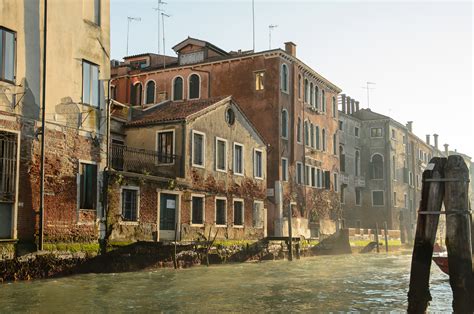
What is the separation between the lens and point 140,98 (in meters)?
32.4

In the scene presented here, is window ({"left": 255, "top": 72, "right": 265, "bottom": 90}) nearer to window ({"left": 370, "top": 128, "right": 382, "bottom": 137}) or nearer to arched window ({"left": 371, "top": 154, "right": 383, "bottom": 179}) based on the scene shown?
window ({"left": 370, "top": 128, "right": 382, "bottom": 137})

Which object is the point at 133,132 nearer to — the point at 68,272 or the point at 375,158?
the point at 68,272

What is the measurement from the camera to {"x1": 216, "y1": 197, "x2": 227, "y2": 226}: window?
23.2m

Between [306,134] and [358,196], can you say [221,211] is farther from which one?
[358,196]

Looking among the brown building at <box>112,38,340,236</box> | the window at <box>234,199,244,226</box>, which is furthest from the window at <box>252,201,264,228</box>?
the brown building at <box>112,38,340,236</box>

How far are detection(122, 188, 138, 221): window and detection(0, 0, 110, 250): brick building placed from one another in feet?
4.03

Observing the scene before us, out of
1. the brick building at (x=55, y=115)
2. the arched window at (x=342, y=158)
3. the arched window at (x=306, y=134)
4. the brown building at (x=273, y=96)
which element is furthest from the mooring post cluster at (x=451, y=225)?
the arched window at (x=342, y=158)

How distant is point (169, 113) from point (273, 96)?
831cm

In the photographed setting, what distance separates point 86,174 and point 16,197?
284 centimetres

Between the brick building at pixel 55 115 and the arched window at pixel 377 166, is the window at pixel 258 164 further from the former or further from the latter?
the arched window at pixel 377 166

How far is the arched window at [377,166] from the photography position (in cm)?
4494

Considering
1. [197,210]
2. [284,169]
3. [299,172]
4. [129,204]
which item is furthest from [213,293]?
[299,172]

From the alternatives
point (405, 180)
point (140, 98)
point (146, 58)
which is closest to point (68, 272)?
point (140, 98)

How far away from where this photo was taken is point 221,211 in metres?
23.4
